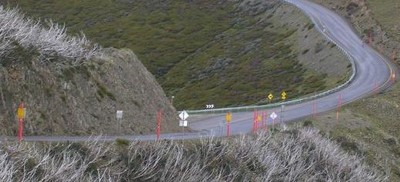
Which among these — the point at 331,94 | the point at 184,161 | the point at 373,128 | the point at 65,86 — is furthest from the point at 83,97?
the point at 331,94

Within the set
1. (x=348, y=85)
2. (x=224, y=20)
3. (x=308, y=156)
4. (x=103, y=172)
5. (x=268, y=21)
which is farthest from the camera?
(x=224, y=20)

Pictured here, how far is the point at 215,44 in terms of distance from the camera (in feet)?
396

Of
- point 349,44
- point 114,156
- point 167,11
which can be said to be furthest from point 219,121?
point 167,11

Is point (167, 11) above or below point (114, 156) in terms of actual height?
above

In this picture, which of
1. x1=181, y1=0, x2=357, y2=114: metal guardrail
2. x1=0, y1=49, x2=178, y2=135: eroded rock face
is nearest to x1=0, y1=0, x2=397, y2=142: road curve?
x1=181, y1=0, x2=357, y2=114: metal guardrail

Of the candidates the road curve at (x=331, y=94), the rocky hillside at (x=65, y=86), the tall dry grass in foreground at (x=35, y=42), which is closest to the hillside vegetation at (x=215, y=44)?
the road curve at (x=331, y=94)

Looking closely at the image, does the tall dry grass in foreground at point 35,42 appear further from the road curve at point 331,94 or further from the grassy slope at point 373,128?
the grassy slope at point 373,128

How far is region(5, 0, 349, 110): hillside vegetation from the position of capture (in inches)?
3445

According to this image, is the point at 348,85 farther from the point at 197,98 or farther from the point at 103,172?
the point at 103,172

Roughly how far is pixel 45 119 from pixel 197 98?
60955mm

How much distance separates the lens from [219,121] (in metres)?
48.2

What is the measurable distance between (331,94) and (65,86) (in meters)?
40.3

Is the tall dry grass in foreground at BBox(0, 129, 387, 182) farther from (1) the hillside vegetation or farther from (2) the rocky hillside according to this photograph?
(1) the hillside vegetation

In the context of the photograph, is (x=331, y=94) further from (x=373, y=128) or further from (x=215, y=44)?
(x=215, y=44)
